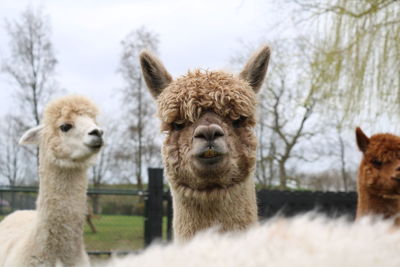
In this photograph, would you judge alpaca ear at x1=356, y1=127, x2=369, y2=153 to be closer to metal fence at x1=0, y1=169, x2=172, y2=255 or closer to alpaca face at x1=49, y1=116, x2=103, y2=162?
alpaca face at x1=49, y1=116, x2=103, y2=162

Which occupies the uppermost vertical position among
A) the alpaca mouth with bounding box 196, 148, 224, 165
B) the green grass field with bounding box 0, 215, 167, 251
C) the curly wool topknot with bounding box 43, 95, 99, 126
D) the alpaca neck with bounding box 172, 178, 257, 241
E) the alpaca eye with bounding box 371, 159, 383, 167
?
the curly wool topknot with bounding box 43, 95, 99, 126

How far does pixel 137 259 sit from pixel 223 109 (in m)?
1.57

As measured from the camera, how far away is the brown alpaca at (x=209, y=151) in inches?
86.3

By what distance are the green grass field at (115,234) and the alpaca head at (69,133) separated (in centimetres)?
484

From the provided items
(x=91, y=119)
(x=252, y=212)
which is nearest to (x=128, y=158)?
(x=91, y=119)

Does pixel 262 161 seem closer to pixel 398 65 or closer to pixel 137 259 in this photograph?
pixel 398 65

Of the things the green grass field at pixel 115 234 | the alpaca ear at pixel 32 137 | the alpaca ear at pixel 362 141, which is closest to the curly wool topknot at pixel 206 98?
the alpaca ear at pixel 32 137

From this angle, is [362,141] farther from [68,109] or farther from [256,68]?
[68,109]

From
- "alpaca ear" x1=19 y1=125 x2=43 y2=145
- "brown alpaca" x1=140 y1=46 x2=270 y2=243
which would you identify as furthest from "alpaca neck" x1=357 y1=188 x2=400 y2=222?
"alpaca ear" x1=19 y1=125 x2=43 y2=145

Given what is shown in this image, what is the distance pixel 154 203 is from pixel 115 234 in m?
1.82

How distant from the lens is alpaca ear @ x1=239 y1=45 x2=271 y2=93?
2701 mm

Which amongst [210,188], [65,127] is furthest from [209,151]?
[65,127]

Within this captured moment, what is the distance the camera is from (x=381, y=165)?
176 inches

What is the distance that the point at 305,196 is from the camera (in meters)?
7.66
